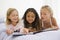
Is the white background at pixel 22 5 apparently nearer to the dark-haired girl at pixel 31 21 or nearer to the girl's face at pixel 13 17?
the girl's face at pixel 13 17

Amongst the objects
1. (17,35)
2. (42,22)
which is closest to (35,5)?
(42,22)

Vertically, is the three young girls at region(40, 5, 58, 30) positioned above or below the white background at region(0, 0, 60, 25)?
below

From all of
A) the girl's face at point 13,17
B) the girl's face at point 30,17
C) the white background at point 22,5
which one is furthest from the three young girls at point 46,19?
the white background at point 22,5

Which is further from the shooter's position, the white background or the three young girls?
the white background

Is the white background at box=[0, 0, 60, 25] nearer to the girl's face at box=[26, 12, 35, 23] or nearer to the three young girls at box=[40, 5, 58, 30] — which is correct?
the three young girls at box=[40, 5, 58, 30]

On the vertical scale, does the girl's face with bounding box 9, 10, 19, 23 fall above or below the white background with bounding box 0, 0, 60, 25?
below

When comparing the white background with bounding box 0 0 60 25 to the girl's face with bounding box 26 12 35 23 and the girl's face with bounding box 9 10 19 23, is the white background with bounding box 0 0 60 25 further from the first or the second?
the girl's face with bounding box 26 12 35 23

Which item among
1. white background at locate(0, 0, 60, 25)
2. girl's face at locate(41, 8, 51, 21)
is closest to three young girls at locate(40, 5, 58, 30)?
girl's face at locate(41, 8, 51, 21)

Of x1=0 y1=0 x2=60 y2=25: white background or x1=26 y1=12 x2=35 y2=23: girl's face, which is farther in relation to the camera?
x1=0 y1=0 x2=60 y2=25: white background

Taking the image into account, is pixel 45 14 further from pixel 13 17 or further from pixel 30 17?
pixel 13 17

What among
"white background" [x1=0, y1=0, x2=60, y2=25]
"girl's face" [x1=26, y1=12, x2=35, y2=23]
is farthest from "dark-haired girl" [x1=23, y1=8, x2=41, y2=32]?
"white background" [x1=0, y1=0, x2=60, y2=25]

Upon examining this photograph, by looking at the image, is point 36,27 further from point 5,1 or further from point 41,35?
point 5,1

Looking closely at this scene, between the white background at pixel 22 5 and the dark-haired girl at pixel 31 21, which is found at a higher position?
the white background at pixel 22 5

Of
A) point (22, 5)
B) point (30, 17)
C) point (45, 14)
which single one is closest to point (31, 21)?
point (30, 17)
